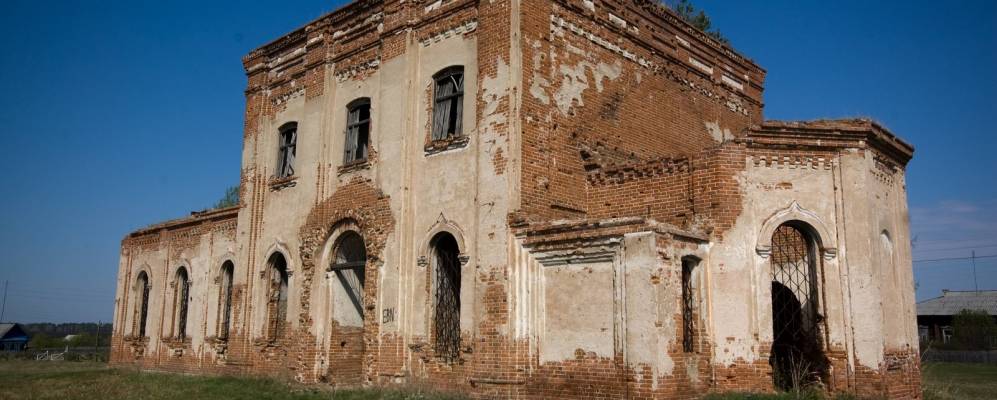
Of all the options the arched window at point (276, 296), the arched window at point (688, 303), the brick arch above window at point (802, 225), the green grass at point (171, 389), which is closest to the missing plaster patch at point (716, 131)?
the brick arch above window at point (802, 225)

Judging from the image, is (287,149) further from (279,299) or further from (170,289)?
(170,289)

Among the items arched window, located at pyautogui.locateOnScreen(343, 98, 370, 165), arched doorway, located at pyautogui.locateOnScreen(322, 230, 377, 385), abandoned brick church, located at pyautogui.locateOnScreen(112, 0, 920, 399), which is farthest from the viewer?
arched window, located at pyautogui.locateOnScreen(343, 98, 370, 165)

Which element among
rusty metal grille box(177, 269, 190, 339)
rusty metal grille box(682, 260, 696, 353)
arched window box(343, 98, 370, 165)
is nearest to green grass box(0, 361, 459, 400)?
rusty metal grille box(177, 269, 190, 339)

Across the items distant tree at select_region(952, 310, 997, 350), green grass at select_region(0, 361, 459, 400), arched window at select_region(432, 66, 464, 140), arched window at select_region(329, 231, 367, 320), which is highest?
→ arched window at select_region(432, 66, 464, 140)

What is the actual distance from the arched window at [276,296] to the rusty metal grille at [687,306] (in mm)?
9767

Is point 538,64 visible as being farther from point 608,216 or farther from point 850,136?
point 850,136

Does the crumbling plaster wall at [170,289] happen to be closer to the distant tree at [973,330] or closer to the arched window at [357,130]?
the arched window at [357,130]

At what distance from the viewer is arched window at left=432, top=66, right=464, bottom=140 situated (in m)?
13.9

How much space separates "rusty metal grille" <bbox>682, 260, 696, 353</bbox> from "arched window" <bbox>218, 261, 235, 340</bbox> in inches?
498

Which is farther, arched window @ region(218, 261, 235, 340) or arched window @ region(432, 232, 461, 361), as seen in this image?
arched window @ region(218, 261, 235, 340)

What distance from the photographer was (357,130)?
1616 centimetres

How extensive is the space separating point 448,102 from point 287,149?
5955 millimetres

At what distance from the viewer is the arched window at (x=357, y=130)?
16094 mm

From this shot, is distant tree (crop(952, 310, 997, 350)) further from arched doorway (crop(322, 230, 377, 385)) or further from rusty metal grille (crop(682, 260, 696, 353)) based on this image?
arched doorway (crop(322, 230, 377, 385))
